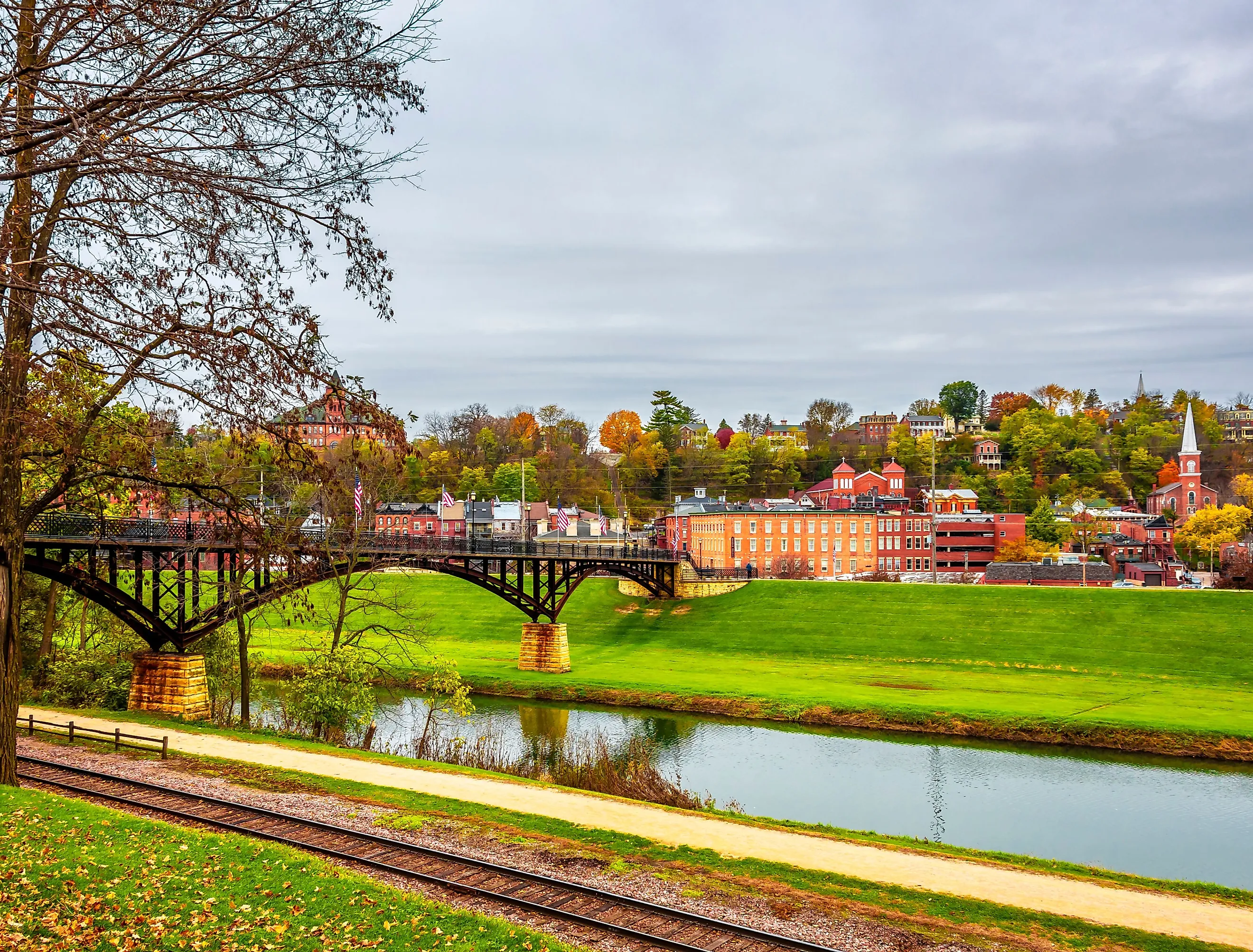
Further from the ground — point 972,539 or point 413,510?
point 413,510

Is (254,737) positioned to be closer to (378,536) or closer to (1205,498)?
(378,536)

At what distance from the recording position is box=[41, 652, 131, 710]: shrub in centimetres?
3791

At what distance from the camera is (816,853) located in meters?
20.7

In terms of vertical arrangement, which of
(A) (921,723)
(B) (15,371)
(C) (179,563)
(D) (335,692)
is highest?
(B) (15,371)

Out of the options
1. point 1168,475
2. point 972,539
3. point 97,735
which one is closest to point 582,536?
point 972,539

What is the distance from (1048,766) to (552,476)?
10922cm

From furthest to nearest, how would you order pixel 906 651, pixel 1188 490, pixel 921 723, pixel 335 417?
1. pixel 1188 490
2. pixel 906 651
3. pixel 921 723
4. pixel 335 417

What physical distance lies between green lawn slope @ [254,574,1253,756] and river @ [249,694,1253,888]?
2.07 meters

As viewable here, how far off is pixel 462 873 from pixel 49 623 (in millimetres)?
32797

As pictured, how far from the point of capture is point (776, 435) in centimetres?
19375

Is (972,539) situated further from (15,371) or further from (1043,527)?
(15,371)

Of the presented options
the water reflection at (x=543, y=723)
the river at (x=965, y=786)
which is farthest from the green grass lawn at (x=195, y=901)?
the water reflection at (x=543, y=723)

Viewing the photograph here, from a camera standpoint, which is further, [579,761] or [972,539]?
[972,539]

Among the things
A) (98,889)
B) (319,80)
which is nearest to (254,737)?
(98,889)
